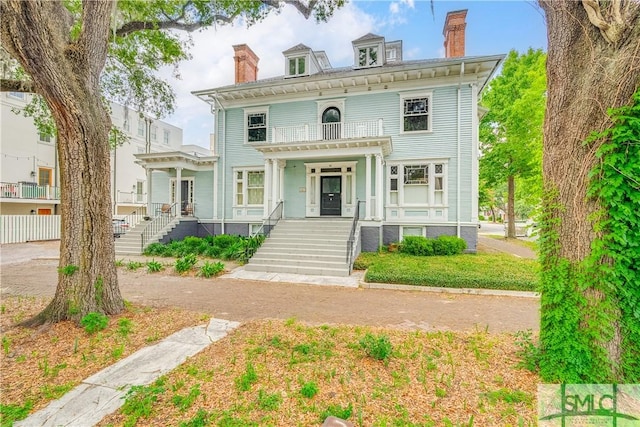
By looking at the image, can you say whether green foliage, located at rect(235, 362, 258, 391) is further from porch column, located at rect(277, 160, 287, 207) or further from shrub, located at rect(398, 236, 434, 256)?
porch column, located at rect(277, 160, 287, 207)

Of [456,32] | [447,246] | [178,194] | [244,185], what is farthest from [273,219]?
[456,32]

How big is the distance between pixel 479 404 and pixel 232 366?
270 cm

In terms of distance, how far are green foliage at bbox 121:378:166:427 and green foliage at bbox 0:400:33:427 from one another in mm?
875

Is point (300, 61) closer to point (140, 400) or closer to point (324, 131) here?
point (324, 131)

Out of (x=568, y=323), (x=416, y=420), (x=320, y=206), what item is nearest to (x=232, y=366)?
(x=416, y=420)

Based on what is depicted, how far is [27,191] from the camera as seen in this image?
712 inches

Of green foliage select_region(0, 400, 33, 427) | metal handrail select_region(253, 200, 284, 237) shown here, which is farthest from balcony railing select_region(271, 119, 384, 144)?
green foliage select_region(0, 400, 33, 427)

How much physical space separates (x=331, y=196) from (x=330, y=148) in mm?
2555

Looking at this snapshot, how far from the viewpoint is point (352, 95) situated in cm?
1350

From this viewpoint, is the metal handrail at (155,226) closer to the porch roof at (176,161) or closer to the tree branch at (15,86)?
the porch roof at (176,161)

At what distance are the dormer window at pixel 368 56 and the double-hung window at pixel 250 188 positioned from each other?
7.52 metres

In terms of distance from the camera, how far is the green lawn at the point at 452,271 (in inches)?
285

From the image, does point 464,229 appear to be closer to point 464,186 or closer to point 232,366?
point 464,186

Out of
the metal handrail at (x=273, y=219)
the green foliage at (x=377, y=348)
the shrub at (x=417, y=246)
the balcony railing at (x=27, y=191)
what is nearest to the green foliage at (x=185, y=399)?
the green foliage at (x=377, y=348)
